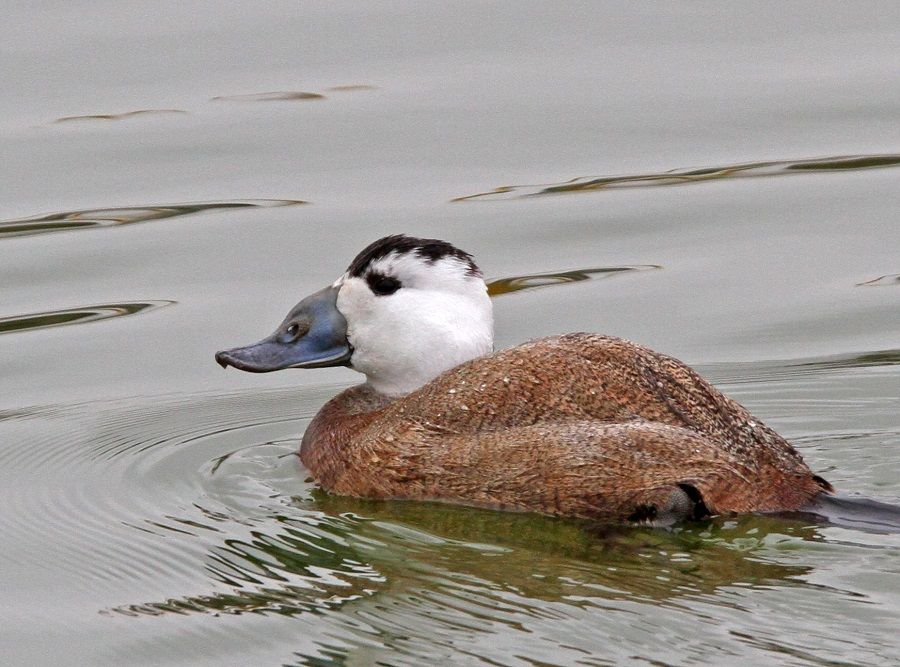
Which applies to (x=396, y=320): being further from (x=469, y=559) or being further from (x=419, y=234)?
(x=419, y=234)

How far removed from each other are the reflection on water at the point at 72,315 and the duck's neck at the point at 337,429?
2.82 m

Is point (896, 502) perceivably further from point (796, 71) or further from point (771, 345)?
point (796, 71)

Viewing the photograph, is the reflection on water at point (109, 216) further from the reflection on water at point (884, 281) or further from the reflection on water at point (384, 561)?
the reflection on water at point (884, 281)

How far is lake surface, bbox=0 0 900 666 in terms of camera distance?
7027 millimetres

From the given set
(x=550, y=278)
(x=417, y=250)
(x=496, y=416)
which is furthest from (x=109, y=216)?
(x=496, y=416)

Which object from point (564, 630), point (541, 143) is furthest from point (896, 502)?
point (541, 143)

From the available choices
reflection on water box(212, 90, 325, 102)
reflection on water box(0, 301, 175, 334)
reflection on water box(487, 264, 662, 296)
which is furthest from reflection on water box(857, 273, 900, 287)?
reflection on water box(212, 90, 325, 102)

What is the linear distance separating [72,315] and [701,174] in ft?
16.0

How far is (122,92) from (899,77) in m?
6.32

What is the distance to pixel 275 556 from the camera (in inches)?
305

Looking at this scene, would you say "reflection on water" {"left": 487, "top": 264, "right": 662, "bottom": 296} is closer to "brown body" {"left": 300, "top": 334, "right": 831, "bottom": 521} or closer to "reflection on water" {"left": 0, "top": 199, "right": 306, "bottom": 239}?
"reflection on water" {"left": 0, "top": 199, "right": 306, "bottom": 239}

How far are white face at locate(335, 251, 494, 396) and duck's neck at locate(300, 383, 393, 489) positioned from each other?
216 mm

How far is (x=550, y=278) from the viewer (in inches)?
480

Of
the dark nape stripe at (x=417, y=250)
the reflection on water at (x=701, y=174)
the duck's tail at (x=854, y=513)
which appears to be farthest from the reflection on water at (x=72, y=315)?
the duck's tail at (x=854, y=513)
